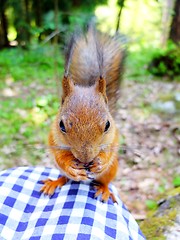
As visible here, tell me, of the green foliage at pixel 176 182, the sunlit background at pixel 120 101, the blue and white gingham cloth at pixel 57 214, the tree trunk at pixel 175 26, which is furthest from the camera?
the tree trunk at pixel 175 26

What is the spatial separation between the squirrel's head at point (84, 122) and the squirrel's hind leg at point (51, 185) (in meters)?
0.37

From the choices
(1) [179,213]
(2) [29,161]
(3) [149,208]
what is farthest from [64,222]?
(2) [29,161]

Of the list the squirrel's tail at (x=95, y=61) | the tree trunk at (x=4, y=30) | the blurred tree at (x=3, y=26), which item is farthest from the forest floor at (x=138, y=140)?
the tree trunk at (x=4, y=30)

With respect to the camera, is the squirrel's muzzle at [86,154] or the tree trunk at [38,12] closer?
the squirrel's muzzle at [86,154]

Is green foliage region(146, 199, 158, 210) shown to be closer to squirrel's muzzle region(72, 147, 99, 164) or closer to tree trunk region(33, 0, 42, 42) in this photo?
squirrel's muzzle region(72, 147, 99, 164)

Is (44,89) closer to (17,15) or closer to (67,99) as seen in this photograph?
(17,15)

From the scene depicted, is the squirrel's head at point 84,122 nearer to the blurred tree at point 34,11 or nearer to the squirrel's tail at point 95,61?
the squirrel's tail at point 95,61

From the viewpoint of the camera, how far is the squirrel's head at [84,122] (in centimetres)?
136

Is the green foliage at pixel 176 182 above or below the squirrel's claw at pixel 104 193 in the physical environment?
below

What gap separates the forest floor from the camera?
280cm

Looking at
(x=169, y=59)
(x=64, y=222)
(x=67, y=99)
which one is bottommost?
(x=169, y=59)

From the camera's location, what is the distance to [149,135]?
3441 millimetres

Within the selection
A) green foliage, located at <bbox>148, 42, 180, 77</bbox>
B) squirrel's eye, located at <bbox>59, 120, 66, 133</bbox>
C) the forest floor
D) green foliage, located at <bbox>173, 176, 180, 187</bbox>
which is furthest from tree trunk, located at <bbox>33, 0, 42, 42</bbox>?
squirrel's eye, located at <bbox>59, 120, 66, 133</bbox>

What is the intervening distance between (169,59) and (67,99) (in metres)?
3.72
